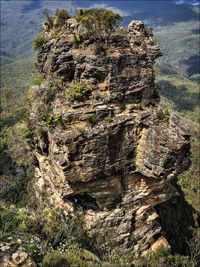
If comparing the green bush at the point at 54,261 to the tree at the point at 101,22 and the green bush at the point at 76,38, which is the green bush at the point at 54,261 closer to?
the green bush at the point at 76,38

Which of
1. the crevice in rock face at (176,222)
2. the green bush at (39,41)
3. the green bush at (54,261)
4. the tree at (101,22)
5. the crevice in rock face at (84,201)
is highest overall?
the tree at (101,22)

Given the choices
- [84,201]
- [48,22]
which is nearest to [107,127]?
[84,201]

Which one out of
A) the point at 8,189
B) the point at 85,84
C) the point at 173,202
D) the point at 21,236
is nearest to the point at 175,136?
the point at 85,84

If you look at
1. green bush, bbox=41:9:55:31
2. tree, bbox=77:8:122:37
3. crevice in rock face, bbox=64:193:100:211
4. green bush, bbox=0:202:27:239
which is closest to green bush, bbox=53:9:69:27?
green bush, bbox=41:9:55:31

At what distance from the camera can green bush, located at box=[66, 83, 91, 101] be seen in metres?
11.1

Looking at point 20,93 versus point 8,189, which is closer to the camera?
point 8,189

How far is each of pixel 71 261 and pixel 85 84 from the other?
9.80m

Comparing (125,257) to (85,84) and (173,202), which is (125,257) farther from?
(85,84)

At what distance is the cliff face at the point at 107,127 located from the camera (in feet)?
35.0

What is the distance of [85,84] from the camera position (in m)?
11.4

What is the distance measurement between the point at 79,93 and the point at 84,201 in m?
7.99

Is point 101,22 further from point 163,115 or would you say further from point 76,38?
point 163,115

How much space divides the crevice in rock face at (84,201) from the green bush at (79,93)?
7.09 meters

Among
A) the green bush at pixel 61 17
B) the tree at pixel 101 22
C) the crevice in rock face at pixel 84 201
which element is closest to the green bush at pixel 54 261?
the crevice in rock face at pixel 84 201
